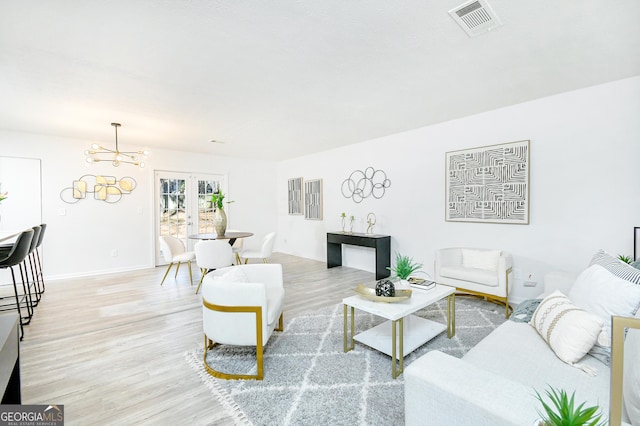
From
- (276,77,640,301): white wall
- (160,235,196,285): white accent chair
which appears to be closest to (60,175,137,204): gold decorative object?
(160,235,196,285): white accent chair

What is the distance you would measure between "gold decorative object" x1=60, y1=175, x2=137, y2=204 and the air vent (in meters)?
5.87

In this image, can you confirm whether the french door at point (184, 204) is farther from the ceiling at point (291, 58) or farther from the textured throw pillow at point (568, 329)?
the textured throw pillow at point (568, 329)

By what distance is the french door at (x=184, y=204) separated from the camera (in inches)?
237

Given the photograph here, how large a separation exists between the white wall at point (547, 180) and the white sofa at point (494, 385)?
2.21 meters

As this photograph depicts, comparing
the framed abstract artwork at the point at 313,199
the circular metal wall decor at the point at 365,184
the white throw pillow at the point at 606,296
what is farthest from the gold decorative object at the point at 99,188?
A: the white throw pillow at the point at 606,296

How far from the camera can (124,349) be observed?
2.55m

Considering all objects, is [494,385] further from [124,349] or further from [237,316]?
[124,349]

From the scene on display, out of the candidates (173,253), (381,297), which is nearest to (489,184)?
(381,297)

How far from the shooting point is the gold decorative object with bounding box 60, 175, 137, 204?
509 centimetres

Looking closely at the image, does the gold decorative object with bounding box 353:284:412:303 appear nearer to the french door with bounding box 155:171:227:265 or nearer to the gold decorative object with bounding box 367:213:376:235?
the gold decorative object with bounding box 367:213:376:235

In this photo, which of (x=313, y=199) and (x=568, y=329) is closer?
(x=568, y=329)

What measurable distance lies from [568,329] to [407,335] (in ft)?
4.04

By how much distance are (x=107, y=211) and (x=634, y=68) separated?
736 centimetres

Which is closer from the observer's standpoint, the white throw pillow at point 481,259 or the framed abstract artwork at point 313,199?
the white throw pillow at point 481,259
